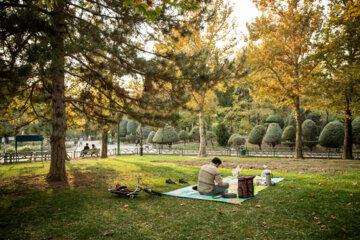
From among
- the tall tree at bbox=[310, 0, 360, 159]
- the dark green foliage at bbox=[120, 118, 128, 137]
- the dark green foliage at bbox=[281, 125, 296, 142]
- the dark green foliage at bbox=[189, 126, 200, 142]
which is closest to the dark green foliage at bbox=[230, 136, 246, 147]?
the dark green foliage at bbox=[281, 125, 296, 142]

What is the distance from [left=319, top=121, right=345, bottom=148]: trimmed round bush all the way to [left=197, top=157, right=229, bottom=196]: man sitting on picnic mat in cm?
1987

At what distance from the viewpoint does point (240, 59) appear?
11227 millimetres

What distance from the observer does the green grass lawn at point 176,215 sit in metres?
4.45

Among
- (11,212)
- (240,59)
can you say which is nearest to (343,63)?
(240,59)

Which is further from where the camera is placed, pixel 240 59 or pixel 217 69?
pixel 240 59

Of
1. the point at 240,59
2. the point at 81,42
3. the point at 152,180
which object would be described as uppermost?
the point at 240,59

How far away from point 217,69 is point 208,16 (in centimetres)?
219

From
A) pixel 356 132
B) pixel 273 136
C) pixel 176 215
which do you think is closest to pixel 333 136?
pixel 356 132

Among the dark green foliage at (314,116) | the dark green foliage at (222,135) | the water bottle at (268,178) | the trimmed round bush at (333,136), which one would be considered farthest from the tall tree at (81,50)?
the dark green foliage at (314,116)

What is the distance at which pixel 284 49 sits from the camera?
792 inches

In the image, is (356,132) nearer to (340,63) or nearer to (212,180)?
(340,63)

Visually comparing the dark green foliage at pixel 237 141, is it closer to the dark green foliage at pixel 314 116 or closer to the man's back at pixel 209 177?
the dark green foliage at pixel 314 116

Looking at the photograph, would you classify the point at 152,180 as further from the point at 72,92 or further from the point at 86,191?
the point at 72,92

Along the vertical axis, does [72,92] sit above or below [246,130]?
above
